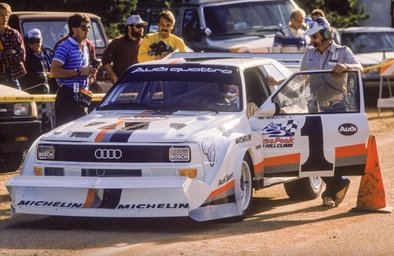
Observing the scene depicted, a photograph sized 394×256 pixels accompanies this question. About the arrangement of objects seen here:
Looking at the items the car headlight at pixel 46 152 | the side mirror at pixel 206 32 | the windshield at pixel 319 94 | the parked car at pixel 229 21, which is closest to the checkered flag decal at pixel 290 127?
the windshield at pixel 319 94

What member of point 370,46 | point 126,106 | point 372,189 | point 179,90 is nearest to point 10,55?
point 126,106

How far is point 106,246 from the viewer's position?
32.9 ft

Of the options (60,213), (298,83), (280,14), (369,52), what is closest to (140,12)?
(280,14)

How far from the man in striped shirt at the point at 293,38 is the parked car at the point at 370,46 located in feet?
17.3

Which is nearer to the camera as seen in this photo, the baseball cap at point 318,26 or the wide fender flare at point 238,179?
the wide fender flare at point 238,179

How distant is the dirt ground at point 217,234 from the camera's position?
32.3ft

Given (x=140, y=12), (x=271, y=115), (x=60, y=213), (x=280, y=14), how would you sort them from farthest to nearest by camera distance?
(x=140, y=12) < (x=280, y=14) < (x=271, y=115) < (x=60, y=213)

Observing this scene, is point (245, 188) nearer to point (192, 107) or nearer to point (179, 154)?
point (192, 107)

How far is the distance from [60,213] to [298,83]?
2849mm

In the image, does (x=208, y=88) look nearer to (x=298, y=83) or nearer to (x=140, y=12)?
(x=298, y=83)

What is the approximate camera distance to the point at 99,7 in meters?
23.1

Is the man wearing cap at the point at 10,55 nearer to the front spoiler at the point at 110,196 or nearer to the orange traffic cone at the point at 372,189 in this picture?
the front spoiler at the point at 110,196

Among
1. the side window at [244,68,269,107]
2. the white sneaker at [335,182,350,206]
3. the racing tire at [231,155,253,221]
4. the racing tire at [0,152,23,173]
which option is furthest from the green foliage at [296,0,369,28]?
the racing tire at [231,155,253,221]

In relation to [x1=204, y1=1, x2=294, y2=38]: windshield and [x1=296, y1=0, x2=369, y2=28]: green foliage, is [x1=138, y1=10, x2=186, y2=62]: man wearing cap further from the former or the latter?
[x1=296, y1=0, x2=369, y2=28]: green foliage
